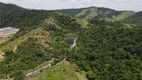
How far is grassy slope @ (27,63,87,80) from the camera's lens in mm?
61375

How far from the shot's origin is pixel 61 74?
206ft

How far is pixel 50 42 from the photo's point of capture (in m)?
87.8

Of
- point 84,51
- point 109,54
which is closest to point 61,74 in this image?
point 84,51

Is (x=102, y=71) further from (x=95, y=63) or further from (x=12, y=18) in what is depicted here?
(x=12, y=18)

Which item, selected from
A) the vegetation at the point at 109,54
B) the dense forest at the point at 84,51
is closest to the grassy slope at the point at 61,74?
the dense forest at the point at 84,51

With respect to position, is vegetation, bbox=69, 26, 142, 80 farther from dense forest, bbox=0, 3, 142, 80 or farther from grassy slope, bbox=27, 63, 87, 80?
grassy slope, bbox=27, 63, 87, 80

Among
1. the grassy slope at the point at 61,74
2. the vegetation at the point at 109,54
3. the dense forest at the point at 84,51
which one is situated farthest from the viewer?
the vegetation at the point at 109,54

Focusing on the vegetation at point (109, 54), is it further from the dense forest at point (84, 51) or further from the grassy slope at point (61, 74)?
the grassy slope at point (61, 74)

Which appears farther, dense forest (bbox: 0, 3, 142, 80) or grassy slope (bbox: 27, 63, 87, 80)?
dense forest (bbox: 0, 3, 142, 80)

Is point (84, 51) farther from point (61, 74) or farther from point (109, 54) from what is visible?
point (61, 74)

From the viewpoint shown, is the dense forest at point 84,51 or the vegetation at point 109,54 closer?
the dense forest at point 84,51

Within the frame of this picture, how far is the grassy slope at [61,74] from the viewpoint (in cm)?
6138

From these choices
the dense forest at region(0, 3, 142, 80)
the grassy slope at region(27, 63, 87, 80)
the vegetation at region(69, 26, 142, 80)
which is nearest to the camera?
the grassy slope at region(27, 63, 87, 80)

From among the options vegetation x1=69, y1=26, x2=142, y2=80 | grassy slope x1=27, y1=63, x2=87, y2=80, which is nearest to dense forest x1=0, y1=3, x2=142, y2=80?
vegetation x1=69, y1=26, x2=142, y2=80
